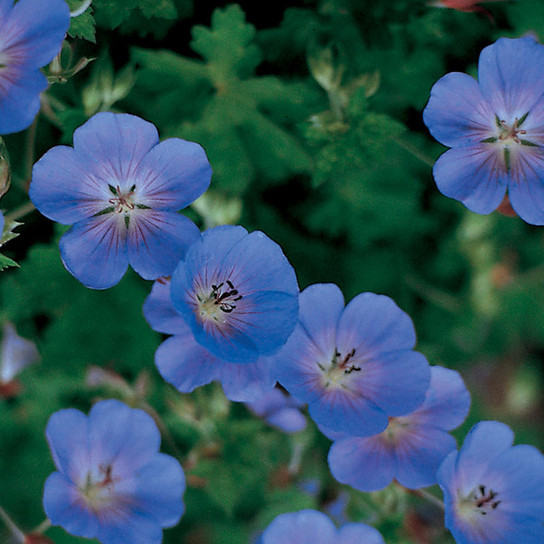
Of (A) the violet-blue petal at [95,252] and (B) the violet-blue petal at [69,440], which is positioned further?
(B) the violet-blue petal at [69,440]

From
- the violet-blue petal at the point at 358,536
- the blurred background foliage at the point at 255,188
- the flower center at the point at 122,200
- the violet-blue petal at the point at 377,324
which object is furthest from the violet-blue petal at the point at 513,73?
the violet-blue petal at the point at 358,536

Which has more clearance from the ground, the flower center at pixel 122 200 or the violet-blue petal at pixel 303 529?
the flower center at pixel 122 200

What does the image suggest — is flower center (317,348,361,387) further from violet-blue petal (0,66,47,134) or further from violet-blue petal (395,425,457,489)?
violet-blue petal (0,66,47,134)

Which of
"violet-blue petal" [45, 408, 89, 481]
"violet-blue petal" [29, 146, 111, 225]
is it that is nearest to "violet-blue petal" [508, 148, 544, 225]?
"violet-blue petal" [29, 146, 111, 225]

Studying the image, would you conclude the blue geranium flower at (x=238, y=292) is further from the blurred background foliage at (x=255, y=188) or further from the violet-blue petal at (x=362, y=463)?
the blurred background foliage at (x=255, y=188)

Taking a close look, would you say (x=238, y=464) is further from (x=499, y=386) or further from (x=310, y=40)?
(x=499, y=386)
